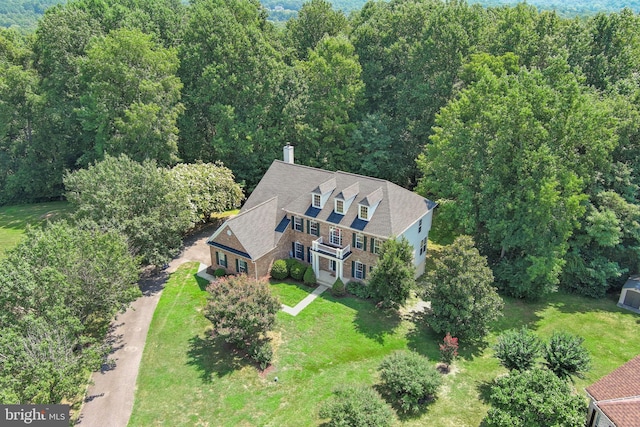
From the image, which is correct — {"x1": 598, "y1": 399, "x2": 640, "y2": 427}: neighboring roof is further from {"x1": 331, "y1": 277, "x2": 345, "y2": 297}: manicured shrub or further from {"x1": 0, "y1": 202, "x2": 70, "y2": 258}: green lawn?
{"x1": 0, "y1": 202, "x2": 70, "y2": 258}: green lawn

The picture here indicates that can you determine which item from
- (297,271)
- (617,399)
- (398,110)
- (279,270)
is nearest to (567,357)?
(617,399)

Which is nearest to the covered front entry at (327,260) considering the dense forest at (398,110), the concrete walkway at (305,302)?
the concrete walkway at (305,302)

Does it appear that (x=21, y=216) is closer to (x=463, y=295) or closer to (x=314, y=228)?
(x=314, y=228)

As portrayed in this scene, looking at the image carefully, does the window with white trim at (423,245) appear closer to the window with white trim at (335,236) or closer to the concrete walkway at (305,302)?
the window with white trim at (335,236)

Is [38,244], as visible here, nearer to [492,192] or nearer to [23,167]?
[492,192]

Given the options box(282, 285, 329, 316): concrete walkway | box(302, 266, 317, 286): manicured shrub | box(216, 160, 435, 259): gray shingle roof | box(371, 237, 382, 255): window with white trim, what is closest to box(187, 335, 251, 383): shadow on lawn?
box(282, 285, 329, 316): concrete walkway
